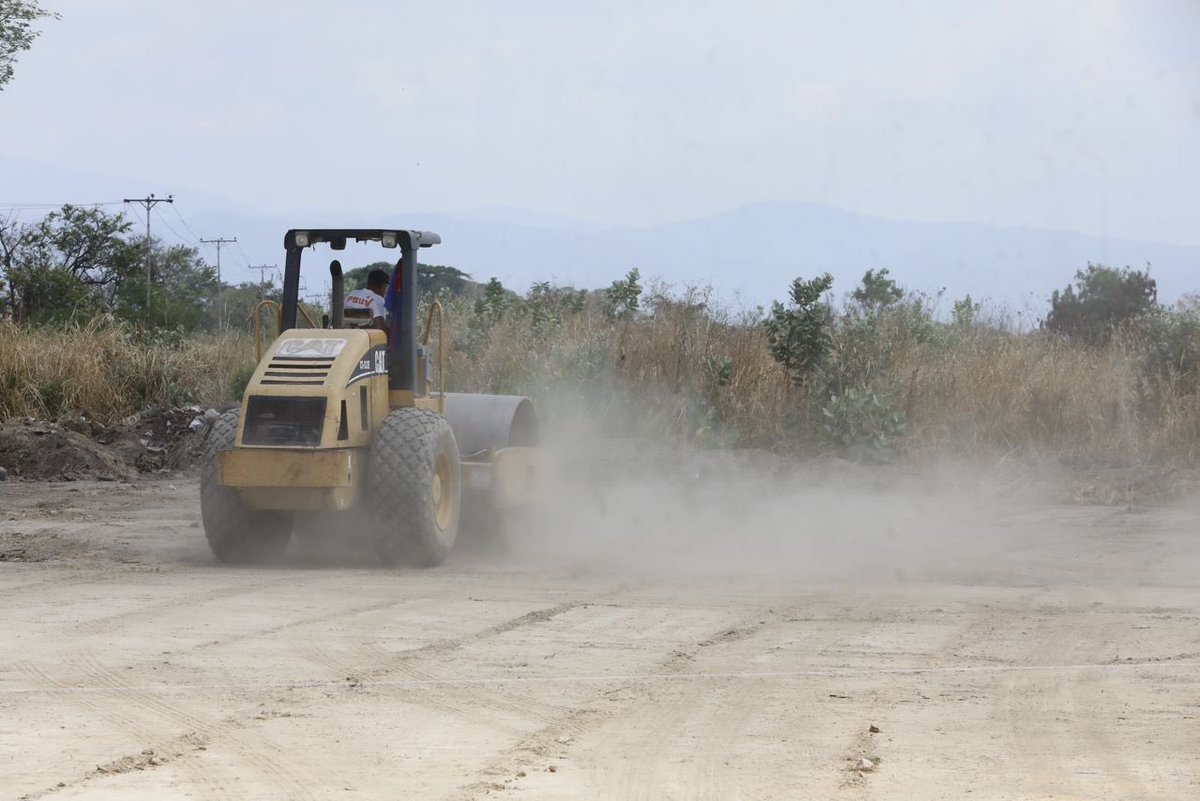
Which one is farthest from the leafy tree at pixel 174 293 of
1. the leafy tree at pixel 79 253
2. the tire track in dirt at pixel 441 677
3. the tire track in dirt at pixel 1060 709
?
the tire track in dirt at pixel 1060 709

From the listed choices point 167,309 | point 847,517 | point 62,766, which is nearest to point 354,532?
point 847,517

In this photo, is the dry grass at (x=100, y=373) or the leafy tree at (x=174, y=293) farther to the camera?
the leafy tree at (x=174, y=293)

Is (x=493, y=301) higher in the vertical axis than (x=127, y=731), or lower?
higher

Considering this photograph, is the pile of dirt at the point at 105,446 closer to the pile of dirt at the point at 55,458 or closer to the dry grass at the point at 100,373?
the pile of dirt at the point at 55,458

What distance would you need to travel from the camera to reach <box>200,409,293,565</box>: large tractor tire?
11766 mm

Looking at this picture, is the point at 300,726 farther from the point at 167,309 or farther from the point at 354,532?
the point at 167,309

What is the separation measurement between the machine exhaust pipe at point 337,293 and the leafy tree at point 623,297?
10.8 meters

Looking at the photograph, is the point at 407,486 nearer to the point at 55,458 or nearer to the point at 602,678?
the point at 602,678

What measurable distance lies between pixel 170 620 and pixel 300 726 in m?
3.05

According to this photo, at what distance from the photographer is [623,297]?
24.3 metres

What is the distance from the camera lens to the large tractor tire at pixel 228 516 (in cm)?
1177

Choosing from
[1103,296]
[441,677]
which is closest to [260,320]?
[441,677]

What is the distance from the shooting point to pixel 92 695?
7281 millimetres

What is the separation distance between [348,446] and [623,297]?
13.1 m
